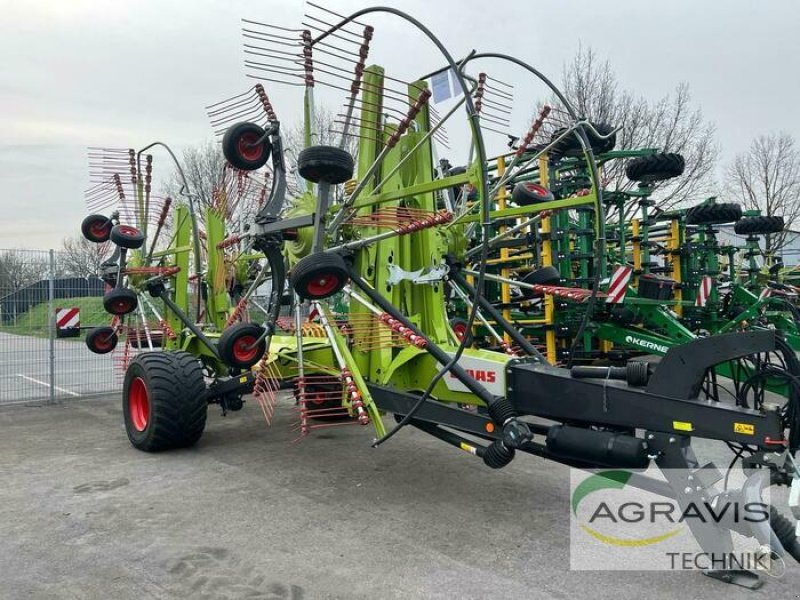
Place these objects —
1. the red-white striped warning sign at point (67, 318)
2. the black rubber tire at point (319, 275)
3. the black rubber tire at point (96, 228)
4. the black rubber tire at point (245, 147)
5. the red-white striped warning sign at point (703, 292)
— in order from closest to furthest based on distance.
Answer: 1. the black rubber tire at point (319, 275)
2. the black rubber tire at point (245, 147)
3. the black rubber tire at point (96, 228)
4. the red-white striped warning sign at point (67, 318)
5. the red-white striped warning sign at point (703, 292)

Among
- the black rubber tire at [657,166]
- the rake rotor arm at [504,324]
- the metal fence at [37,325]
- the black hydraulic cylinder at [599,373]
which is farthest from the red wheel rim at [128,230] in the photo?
the black rubber tire at [657,166]

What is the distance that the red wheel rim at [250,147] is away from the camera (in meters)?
4.87

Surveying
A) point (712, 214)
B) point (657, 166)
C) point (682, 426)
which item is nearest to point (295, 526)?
point (682, 426)

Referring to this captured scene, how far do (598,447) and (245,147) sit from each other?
10.5 feet

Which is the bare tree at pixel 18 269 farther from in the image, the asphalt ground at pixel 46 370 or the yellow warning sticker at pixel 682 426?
the yellow warning sticker at pixel 682 426

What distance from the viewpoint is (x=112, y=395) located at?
10.3 meters

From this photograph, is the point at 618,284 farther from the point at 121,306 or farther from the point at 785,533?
the point at 121,306

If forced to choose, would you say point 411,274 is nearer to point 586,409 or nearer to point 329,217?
point 329,217

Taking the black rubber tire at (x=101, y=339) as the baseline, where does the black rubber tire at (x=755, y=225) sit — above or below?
above

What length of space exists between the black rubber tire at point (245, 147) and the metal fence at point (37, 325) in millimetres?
5749

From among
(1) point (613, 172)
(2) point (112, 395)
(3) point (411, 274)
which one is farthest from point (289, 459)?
(1) point (613, 172)

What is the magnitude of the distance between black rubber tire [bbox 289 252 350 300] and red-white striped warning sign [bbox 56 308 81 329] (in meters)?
6.75

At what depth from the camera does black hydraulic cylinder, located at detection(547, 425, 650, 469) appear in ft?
11.5

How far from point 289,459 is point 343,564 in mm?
2405
